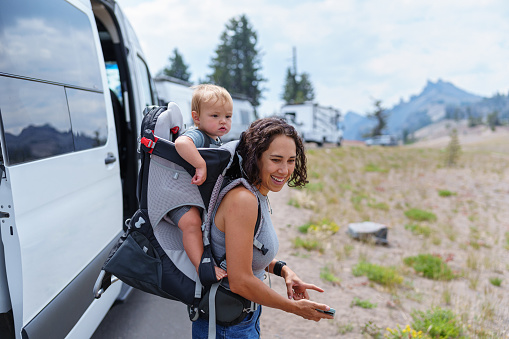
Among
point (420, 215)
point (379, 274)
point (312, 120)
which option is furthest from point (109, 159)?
point (312, 120)

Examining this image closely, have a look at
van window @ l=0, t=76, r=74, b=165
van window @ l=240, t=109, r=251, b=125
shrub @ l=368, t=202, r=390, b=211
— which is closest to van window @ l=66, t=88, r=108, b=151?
van window @ l=0, t=76, r=74, b=165

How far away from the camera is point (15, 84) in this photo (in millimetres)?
1832

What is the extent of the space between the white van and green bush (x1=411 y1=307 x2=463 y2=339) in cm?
282

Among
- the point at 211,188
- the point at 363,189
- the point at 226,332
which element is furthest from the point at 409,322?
the point at 363,189

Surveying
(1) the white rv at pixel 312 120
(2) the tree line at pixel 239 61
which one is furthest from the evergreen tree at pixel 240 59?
(1) the white rv at pixel 312 120

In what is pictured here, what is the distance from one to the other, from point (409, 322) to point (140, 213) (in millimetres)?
3329

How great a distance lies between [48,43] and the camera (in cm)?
222

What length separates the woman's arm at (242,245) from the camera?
1640mm

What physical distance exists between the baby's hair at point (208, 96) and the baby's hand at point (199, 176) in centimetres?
50

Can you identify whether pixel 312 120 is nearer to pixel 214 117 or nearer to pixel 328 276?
pixel 328 276

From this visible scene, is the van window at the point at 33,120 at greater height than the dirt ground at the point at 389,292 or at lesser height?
greater

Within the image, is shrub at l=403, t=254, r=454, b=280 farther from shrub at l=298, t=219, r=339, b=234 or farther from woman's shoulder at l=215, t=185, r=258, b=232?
woman's shoulder at l=215, t=185, r=258, b=232

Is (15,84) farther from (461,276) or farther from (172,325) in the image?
(461,276)

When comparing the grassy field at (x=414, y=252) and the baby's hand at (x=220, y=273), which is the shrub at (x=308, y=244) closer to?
the grassy field at (x=414, y=252)
